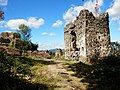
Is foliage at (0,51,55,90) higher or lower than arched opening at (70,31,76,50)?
lower

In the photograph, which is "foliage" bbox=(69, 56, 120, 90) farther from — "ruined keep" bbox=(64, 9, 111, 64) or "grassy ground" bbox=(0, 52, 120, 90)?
"ruined keep" bbox=(64, 9, 111, 64)

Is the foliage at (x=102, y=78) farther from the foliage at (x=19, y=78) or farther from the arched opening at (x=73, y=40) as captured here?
the arched opening at (x=73, y=40)

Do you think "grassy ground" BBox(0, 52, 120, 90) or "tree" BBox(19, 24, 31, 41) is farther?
"tree" BBox(19, 24, 31, 41)

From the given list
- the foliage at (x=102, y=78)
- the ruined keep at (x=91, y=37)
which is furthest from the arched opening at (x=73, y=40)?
the foliage at (x=102, y=78)

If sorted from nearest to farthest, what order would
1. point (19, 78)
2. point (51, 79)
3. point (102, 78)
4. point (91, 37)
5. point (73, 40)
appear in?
point (19, 78)
point (51, 79)
point (102, 78)
point (91, 37)
point (73, 40)

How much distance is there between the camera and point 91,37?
91.5ft

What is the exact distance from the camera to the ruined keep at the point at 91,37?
2749 centimetres

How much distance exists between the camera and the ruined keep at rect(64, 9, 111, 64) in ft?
90.2

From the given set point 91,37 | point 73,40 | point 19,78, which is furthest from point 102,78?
point 73,40

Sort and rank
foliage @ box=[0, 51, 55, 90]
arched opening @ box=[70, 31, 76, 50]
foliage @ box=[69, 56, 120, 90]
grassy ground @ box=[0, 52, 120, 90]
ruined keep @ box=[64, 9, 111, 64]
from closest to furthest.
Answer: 1. foliage @ box=[0, 51, 55, 90]
2. grassy ground @ box=[0, 52, 120, 90]
3. foliage @ box=[69, 56, 120, 90]
4. ruined keep @ box=[64, 9, 111, 64]
5. arched opening @ box=[70, 31, 76, 50]

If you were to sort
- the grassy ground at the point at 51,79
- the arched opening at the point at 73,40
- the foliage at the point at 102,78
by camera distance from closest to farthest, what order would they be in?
the grassy ground at the point at 51,79
the foliage at the point at 102,78
the arched opening at the point at 73,40

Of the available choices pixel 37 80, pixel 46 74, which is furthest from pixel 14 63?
pixel 37 80

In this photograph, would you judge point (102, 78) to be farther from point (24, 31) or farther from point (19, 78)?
point (24, 31)

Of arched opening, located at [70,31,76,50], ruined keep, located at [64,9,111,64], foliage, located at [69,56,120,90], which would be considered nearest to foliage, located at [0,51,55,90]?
foliage, located at [69,56,120,90]
